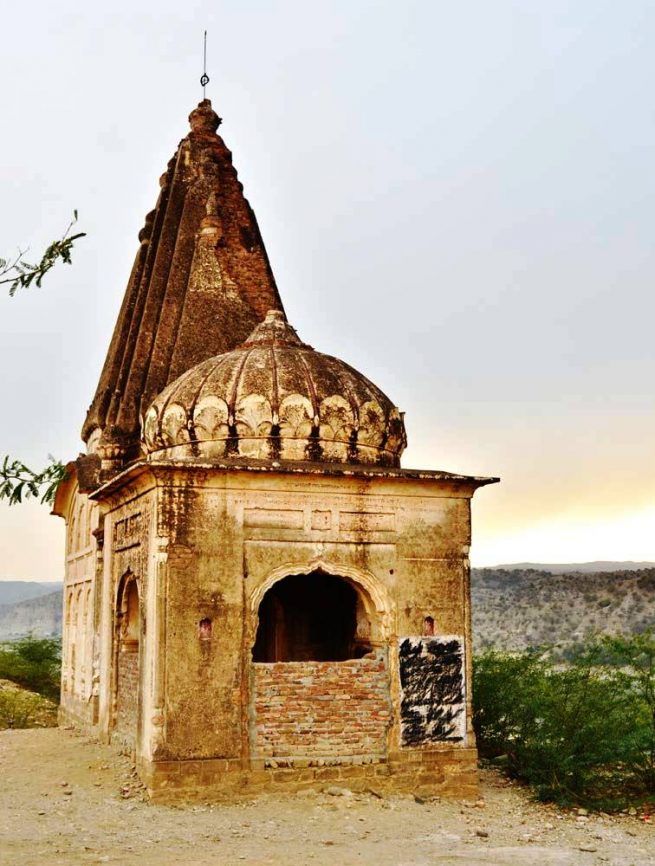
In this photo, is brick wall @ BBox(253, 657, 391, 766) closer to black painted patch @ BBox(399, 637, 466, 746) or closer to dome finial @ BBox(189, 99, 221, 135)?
black painted patch @ BBox(399, 637, 466, 746)

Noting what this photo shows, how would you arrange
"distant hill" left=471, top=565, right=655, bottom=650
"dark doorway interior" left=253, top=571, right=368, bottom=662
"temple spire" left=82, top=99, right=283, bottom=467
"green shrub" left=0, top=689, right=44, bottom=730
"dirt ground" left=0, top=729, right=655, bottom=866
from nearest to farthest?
"dirt ground" left=0, top=729, right=655, bottom=866
"dark doorway interior" left=253, top=571, right=368, bottom=662
"temple spire" left=82, top=99, right=283, bottom=467
"green shrub" left=0, top=689, right=44, bottom=730
"distant hill" left=471, top=565, right=655, bottom=650

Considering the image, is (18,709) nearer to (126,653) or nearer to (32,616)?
(126,653)

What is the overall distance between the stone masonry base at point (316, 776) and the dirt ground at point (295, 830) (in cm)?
16

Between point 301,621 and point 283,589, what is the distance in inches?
20.4

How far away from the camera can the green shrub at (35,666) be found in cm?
2511

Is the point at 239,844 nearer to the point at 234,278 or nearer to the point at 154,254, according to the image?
the point at 234,278

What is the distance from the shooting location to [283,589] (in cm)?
1416

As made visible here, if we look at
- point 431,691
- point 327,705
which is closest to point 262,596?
point 327,705

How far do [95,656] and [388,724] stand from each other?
6110 millimetres

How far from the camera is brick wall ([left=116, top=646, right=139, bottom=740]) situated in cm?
1259

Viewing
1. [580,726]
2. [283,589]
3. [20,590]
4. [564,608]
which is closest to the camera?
[580,726]

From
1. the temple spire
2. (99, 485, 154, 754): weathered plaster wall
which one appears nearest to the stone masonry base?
(99, 485, 154, 754): weathered plaster wall

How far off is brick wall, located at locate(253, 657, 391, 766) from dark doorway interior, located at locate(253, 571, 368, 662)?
2.73 m

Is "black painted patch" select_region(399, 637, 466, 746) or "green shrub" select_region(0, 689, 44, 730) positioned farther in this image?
"green shrub" select_region(0, 689, 44, 730)
